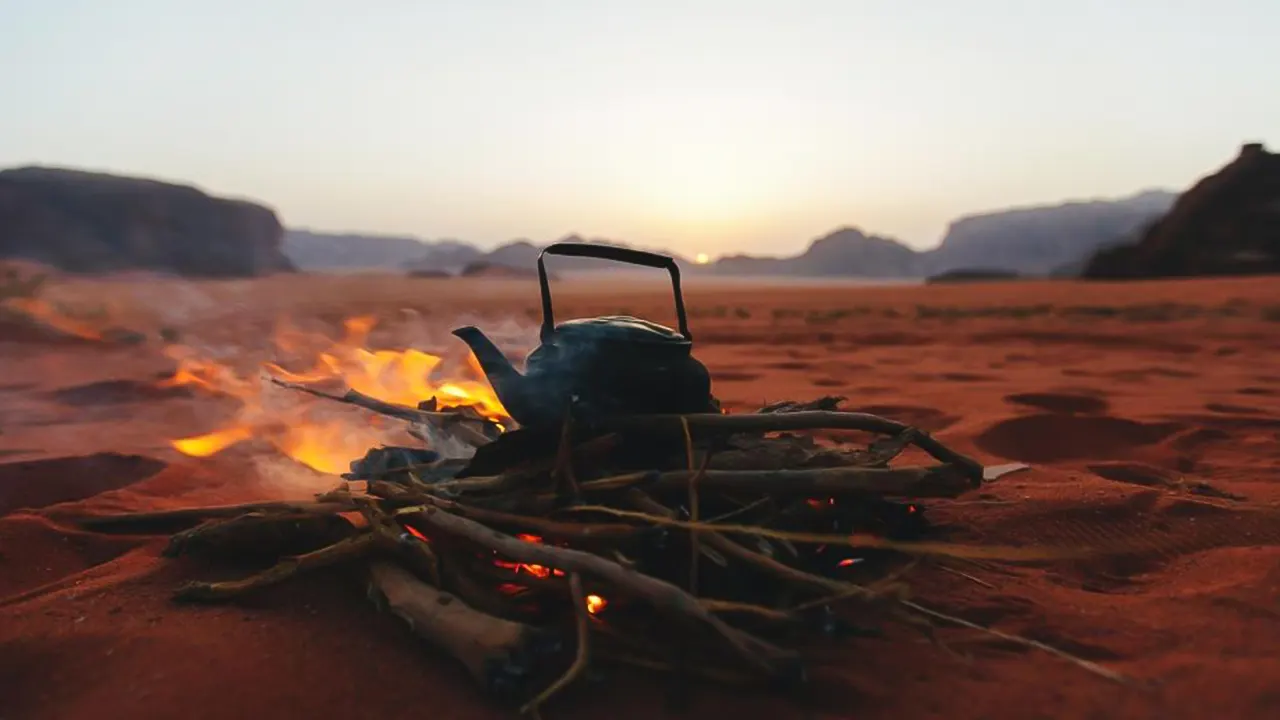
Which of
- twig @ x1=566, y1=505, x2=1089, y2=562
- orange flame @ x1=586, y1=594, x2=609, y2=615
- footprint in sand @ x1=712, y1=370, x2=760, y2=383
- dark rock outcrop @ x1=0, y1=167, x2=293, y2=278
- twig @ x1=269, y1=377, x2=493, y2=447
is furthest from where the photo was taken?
dark rock outcrop @ x1=0, y1=167, x2=293, y2=278

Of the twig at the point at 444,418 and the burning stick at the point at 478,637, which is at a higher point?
the twig at the point at 444,418

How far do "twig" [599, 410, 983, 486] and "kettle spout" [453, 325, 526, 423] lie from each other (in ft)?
0.83

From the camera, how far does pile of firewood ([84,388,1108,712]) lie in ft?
6.01

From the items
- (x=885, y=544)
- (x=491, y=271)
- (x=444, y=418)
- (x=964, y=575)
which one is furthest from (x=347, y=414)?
(x=491, y=271)

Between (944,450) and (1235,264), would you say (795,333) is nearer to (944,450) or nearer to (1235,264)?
(944,450)

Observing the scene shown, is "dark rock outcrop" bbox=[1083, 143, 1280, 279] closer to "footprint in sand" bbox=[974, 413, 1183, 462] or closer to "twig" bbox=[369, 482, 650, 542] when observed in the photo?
"footprint in sand" bbox=[974, 413, 1183, 462]

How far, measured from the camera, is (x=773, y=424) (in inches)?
93.7

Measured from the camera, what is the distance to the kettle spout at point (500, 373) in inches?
93.4

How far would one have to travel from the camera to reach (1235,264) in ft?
107

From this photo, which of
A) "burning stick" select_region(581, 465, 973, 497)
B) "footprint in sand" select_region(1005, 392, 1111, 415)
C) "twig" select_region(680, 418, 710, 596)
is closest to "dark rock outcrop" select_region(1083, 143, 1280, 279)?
"footprint in sand" select_region(1005, 392, 1111, 415)

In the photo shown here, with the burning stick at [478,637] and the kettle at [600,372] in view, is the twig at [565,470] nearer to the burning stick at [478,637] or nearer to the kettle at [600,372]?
the kettle at [600,372]

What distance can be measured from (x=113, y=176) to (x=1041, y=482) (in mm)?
94641

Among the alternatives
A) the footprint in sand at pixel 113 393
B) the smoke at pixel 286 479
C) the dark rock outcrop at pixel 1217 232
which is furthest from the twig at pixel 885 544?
the dark rock outcrop at pixel 1217 232

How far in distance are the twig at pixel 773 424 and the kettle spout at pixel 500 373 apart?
0.25 metres
